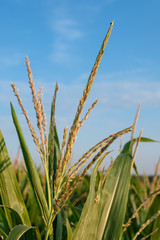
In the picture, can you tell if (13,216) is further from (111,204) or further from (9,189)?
(111,204)

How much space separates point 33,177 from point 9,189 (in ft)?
0.29

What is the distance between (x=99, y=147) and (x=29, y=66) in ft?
1.07

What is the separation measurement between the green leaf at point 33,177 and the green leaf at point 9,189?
56 millimetres

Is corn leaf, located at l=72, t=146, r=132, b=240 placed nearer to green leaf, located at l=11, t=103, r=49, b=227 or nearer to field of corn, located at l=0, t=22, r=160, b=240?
field of corn, located at l=0, t=22, r=160, b=240

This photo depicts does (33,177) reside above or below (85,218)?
above

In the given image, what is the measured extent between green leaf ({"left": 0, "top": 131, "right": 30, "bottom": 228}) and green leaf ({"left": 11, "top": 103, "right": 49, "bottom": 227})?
56 millimetres

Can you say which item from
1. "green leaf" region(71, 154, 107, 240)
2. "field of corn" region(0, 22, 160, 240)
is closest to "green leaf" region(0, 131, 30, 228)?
"field of corn" region(0, 22, 160, 240)

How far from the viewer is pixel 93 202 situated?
87 centimetres

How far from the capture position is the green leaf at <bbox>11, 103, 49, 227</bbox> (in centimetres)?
98

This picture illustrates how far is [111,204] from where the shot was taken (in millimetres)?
936

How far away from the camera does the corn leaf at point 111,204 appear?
0.88m

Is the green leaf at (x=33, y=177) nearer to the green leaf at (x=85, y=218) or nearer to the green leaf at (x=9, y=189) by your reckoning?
the green leaf at (x=9, y=189)

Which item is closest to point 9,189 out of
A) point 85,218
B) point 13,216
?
point 13,216

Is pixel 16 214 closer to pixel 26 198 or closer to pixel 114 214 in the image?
pixel 114 214
